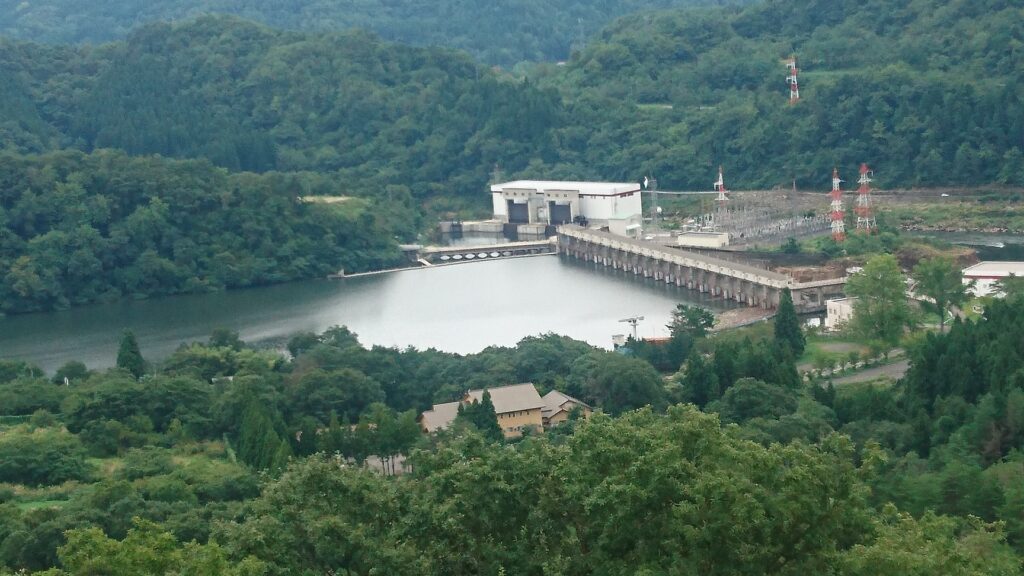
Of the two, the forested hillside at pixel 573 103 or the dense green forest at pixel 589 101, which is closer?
the forested hillside at pixel 573 103

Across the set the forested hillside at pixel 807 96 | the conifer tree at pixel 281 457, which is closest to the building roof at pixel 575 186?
the forested hillside at pixel 807 96

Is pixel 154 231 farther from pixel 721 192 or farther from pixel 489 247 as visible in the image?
pixel 721 192

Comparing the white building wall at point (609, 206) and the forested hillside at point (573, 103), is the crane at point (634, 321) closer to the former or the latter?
the forested hillside at point (573, 103)

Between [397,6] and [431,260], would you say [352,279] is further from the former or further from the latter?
[397,6]

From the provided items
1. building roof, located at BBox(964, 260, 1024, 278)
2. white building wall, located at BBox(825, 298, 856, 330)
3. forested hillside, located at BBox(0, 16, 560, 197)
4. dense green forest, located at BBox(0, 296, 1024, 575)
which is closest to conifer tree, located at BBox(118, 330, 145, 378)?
dense green forest, located at BBox(0, 296, 1024, 575)

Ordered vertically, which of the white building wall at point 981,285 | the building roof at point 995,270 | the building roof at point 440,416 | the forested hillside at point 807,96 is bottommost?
the building roof at point 440,416
